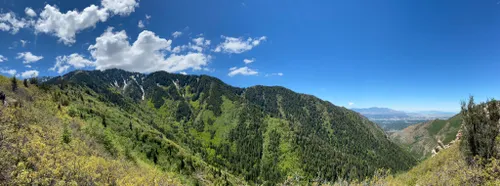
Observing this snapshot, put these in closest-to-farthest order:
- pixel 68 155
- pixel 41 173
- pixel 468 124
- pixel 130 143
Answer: pixel 41 173 → pixel 468 124 → pixel 68 155 → pixel 130 143

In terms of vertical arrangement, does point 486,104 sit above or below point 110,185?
above

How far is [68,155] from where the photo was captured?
26.3 m

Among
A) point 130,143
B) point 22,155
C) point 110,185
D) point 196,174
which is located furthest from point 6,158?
point 196,174

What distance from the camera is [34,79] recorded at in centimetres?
11056

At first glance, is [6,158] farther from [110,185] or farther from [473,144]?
[473,144]

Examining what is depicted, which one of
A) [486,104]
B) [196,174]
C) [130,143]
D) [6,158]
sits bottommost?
[196,174]

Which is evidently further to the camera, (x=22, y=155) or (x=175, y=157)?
(x=175, y=157)

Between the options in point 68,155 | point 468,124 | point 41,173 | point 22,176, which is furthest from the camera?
point 68,155

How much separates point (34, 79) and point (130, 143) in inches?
2376

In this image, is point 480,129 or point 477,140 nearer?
point 480,129

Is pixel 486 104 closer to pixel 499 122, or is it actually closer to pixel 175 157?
pixel 499 122

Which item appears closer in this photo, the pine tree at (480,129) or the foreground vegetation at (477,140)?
the foreground vegetation at (477,140)

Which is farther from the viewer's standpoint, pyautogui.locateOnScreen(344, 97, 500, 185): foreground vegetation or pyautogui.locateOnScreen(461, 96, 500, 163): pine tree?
pyautogui.locateOnScreen(461, 96, 500, 163): pine tree

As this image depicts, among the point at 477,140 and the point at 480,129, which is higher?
the point at 480,129
